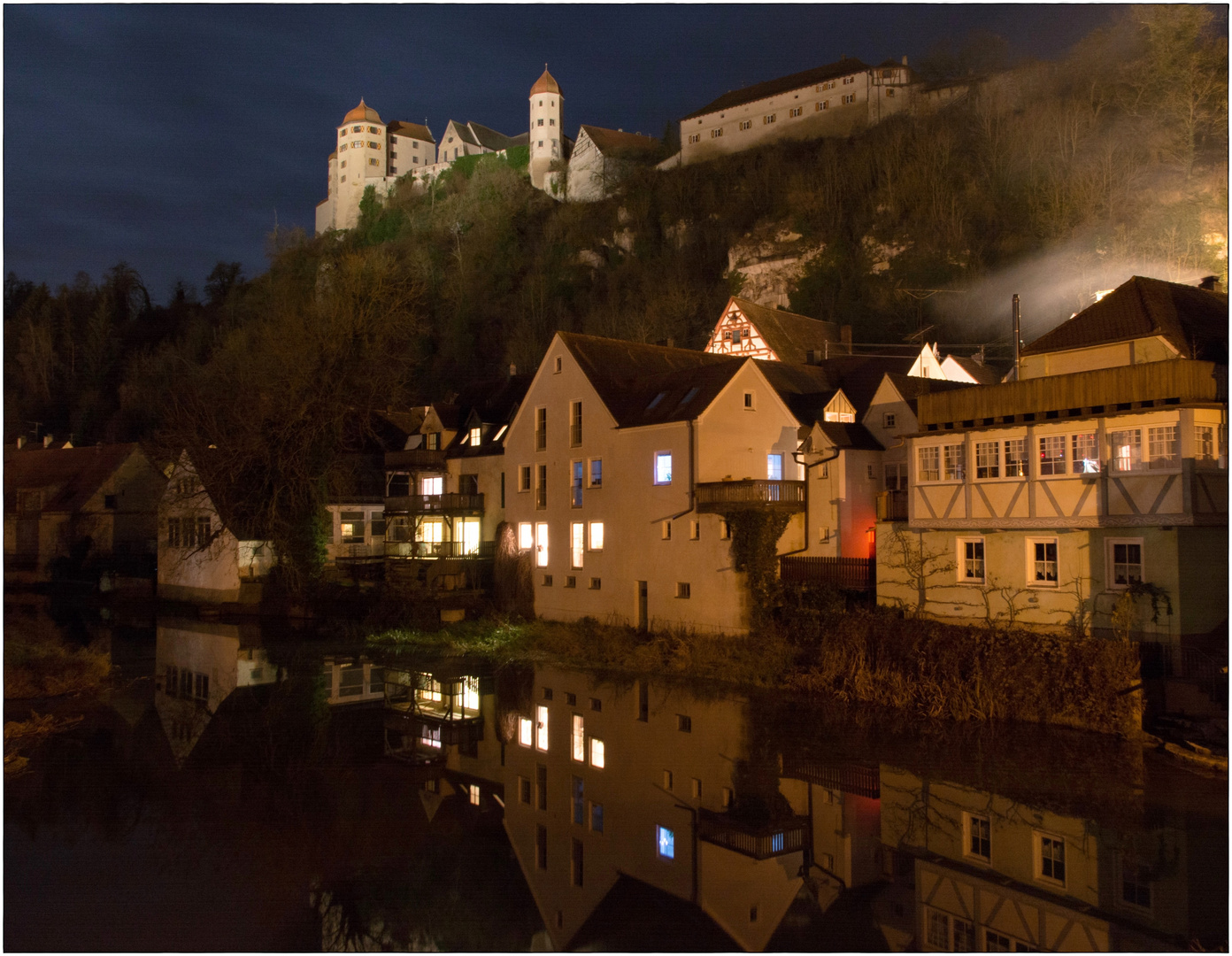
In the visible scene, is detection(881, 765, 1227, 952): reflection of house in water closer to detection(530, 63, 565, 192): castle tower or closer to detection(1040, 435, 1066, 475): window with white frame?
detection(1040, 435, 1066, 475): window with white frame

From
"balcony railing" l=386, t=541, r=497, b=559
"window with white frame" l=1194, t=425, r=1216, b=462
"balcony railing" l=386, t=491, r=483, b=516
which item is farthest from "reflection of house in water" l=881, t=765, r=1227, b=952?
"balcony railing" l=386, t=491, r=483, b=516

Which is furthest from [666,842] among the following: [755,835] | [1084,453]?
[1084,453]

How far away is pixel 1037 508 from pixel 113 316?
91.7 metres

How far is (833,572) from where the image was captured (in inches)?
977

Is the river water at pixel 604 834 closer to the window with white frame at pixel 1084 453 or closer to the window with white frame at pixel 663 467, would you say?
the window with white frame at pixel 1084 453

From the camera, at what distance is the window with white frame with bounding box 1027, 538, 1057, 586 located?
798 inches

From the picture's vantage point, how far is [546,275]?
83188mm

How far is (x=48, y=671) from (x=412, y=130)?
377 ft

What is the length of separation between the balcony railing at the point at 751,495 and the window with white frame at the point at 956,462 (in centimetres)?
436

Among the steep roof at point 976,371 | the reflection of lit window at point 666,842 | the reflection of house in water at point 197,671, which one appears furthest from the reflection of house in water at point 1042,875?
the steep roof at point 976,371

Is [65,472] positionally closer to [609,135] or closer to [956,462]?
[956,462]

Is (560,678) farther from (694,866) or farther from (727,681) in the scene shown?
(694,866)

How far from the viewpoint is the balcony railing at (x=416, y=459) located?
38406 mm

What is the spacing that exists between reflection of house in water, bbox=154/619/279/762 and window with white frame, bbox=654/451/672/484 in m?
12.1
